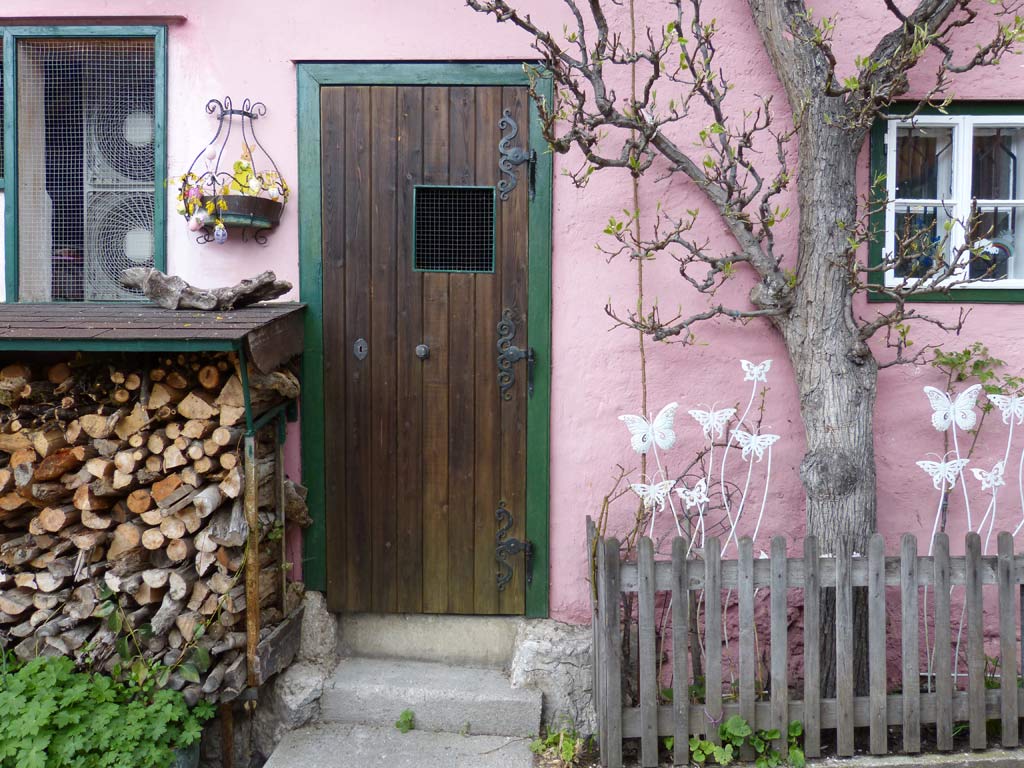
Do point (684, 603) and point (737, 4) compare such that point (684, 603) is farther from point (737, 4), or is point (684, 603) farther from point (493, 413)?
point (737, 4)

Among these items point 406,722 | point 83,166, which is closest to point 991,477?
point 406,722

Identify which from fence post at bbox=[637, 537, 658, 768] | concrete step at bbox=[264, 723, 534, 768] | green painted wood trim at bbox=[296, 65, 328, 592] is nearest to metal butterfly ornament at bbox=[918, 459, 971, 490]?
fence post at bbox=[637, 537, 658, 768]

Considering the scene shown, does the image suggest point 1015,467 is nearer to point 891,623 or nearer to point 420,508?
point 891,623

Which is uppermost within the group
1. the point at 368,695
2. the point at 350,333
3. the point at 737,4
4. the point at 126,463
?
the point at 737,4

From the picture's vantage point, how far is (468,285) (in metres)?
4.20

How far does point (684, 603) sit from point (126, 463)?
2.49 meters

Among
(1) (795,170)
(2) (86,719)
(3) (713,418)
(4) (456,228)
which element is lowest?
(2) (86,719)

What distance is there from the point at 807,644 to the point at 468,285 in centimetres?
229

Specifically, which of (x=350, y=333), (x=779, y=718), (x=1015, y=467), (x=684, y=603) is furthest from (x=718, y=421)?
(x=350, y=333)

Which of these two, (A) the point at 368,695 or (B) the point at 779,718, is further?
(A) the point at 368,695

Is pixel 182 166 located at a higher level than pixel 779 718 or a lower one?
higher

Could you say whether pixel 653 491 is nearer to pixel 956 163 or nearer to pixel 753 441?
pixel 753 441

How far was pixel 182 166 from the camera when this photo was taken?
4.27 m

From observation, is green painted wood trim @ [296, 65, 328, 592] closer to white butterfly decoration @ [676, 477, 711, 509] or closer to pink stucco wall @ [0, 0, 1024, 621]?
pink stucco wall @ [0, 0, 1024, 621]
